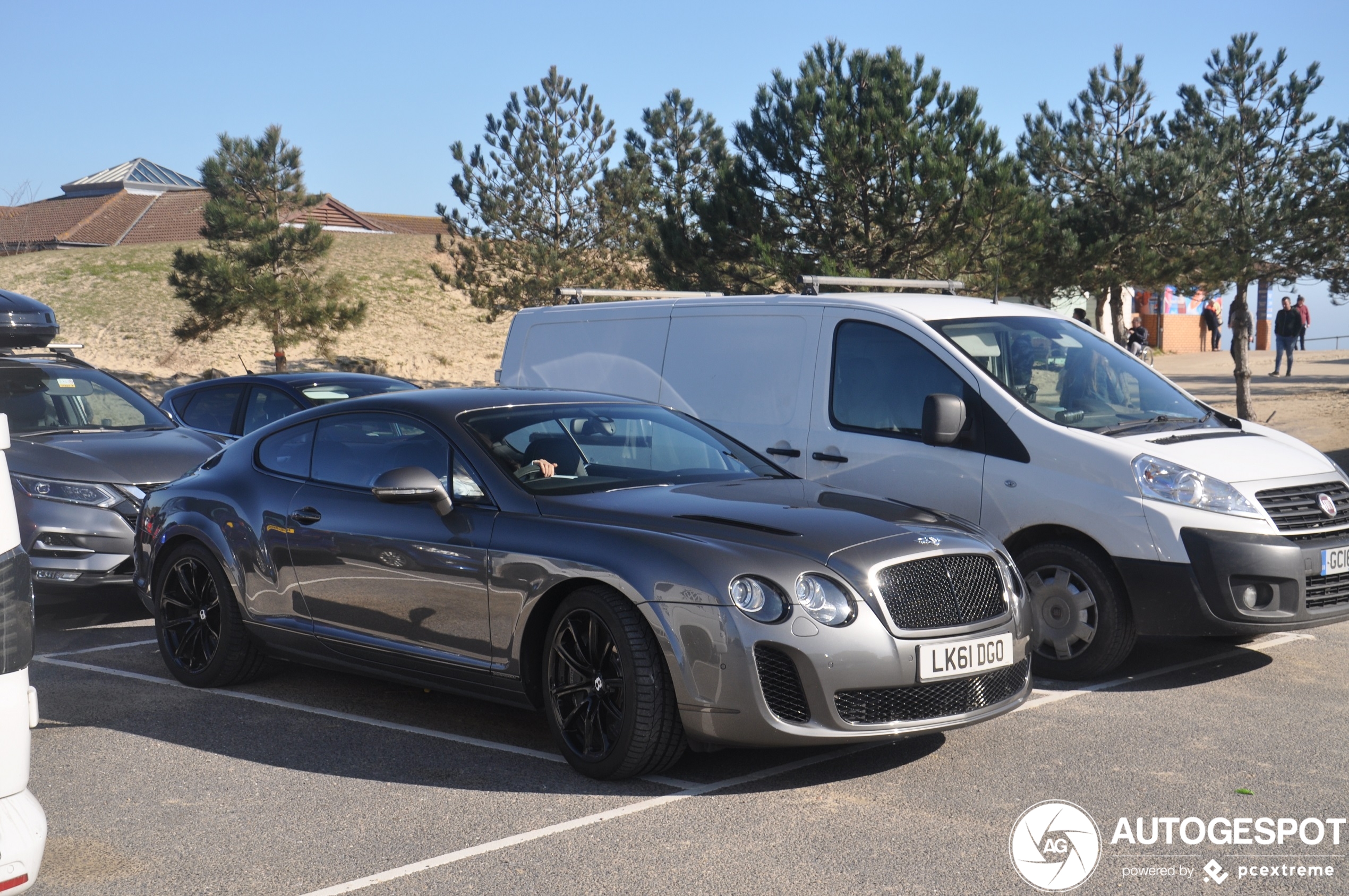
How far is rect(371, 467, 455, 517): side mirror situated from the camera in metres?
5.30

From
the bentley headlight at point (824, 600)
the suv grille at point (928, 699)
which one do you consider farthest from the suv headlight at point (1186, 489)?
Answer: the bentley headlight at point (824, 600)

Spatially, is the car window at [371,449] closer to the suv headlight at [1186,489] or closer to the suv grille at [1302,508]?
the suv headlight at [1186,489]

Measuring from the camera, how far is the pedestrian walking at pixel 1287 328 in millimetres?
30906

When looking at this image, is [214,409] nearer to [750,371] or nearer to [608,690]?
[750,371]

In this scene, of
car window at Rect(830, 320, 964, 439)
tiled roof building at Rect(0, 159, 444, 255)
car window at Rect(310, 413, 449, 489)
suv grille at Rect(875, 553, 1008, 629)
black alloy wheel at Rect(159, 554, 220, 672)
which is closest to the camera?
suv grille at Rect(875, 553, 1008, 629)

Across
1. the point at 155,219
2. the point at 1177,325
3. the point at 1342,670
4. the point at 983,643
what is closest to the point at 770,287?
the point at 1342,670

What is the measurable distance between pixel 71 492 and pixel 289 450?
2839 millimetres

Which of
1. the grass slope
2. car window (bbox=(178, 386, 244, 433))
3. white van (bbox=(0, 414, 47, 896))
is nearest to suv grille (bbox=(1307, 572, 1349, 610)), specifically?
white van (bbox=(0, 414, 47, 896))

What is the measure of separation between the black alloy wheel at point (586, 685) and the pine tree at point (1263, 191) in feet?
65.4

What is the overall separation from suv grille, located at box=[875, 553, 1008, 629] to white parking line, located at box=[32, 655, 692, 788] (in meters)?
1.03

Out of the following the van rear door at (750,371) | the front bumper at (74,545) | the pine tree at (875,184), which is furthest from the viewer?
the pine tree at (875,184)

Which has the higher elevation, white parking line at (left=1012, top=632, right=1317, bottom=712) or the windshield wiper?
the windshield wiper

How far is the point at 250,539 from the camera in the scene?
6180 millimetres

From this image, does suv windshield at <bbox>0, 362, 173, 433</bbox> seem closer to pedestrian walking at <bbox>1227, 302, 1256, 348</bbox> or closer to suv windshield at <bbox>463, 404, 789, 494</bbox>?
suv windshield at <bbox>463, 404, 789, 494</bbox>
